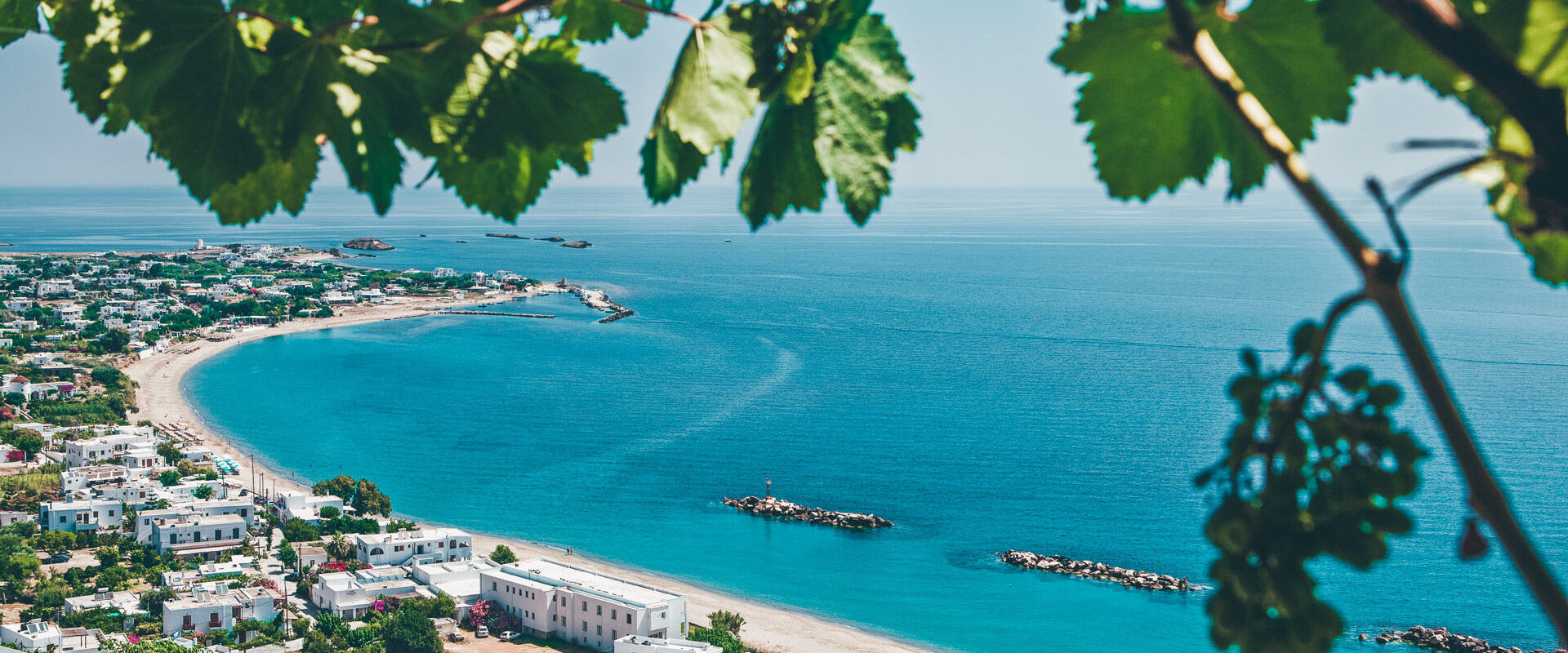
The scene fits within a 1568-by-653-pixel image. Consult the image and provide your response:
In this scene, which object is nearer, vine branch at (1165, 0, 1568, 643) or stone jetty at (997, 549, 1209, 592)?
vine branch at (1165, 0, 1568, 643)

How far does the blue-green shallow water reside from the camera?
850 inches

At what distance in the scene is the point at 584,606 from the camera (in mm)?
19047

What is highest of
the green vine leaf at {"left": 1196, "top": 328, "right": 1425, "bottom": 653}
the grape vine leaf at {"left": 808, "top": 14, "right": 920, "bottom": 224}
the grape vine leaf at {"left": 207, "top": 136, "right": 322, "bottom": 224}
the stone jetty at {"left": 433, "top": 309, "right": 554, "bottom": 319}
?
the grape vine leaf at {"left": 808, "top": 14, "right": 920, "bottom": 224}

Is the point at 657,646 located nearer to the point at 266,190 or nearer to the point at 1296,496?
the point at 266,190

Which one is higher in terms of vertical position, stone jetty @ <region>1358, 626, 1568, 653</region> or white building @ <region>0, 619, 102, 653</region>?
white building @ <region>0, 619, 102, 653</region>

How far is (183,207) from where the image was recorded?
400 feet

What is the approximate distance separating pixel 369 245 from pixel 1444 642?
73.4 meters

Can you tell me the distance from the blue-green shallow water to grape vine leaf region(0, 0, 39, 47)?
367cm

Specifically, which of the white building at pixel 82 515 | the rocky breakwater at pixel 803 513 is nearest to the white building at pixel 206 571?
the white building at pixel 82 515

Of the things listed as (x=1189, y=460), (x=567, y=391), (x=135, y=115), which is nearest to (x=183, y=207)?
(x=567, y=391)

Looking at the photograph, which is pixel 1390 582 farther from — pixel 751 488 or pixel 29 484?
pixel 29 484

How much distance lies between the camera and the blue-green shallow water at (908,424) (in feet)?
70.8

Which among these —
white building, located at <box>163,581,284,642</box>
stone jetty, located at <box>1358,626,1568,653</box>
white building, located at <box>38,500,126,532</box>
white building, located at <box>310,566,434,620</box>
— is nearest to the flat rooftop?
white building, located at <box>310,566,434,620</box>

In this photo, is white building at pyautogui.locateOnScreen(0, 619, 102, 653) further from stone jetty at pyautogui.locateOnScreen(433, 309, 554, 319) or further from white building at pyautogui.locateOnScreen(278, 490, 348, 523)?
stone jetty at pyautogui.locateOnScreen(433, 309, 554, 319)
